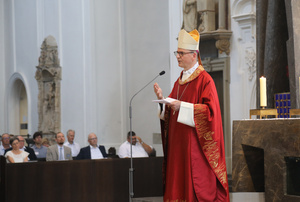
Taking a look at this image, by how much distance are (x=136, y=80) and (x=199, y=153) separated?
475 inches

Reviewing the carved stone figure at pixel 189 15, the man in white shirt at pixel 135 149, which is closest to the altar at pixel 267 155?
the man in white shirt at pixel 135 149

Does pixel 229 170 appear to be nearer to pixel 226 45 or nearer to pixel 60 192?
pixel 226 45

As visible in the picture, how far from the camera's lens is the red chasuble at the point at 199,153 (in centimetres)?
511

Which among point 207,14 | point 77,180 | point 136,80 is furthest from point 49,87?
point 77,180

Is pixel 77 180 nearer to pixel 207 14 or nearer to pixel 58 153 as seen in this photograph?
pixel 58 153

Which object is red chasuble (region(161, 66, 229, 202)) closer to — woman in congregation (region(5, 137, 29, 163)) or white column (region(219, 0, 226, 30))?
woman in congregation (region(5, 137, 29, 163))

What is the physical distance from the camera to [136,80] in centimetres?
1717

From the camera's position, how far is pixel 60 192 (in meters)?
8.98

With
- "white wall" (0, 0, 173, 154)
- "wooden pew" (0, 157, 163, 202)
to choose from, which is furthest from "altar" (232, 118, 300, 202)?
"white wall" (0, 0, 173, 154)

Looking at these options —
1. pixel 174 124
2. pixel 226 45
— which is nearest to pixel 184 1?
pixel 226 45

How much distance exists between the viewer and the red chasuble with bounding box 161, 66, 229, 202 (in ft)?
16.8

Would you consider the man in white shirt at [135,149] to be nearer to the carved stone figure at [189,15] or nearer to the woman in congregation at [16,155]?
the woman in congregation at [16,155]

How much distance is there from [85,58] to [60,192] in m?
8.80

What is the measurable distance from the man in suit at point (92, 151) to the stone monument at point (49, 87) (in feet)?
25.0
